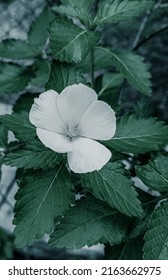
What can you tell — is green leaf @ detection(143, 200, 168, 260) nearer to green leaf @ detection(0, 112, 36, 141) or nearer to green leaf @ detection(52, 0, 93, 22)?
green leaf @ detection(0, 112, 36, 141)

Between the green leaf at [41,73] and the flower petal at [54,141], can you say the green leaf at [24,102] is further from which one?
the flower petal at [54,141]

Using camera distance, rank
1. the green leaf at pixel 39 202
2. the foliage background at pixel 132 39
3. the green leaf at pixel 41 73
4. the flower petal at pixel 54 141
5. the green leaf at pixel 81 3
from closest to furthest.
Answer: the flower petal at pixel 54 141, the green leaf at pixel 39 202, the green leaf at pixel 81 3, the green leaf at pixel 41 73, the foliage background at pixel 132 39

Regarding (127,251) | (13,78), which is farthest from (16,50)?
(127,251)

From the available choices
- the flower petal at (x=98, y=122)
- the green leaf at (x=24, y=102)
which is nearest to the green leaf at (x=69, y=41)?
the flower petal at (x=98, y=122)

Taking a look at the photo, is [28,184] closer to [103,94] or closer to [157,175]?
[157,175]

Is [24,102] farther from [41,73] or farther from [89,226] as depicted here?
[89,226]

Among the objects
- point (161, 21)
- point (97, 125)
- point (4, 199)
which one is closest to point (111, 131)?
point (97, 125)

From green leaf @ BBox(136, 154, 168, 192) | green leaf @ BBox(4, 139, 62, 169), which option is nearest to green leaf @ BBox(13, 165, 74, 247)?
green leaf @ BBox(4, 139, 62, 169)
